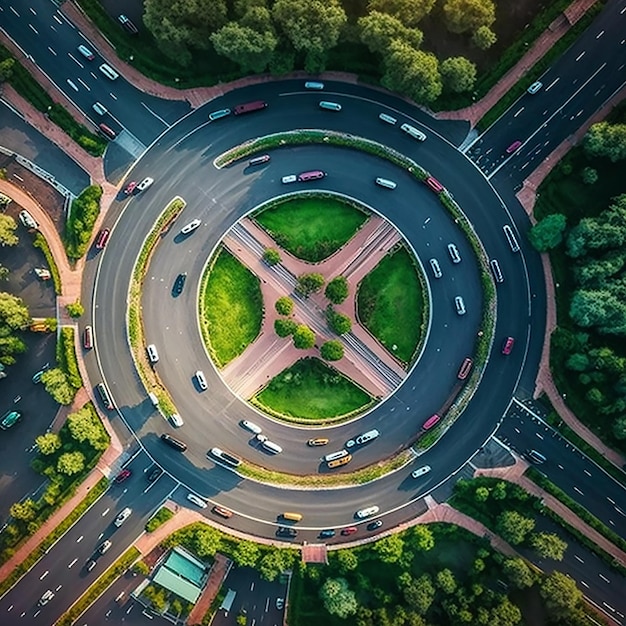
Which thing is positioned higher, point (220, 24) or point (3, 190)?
point (220, 24)

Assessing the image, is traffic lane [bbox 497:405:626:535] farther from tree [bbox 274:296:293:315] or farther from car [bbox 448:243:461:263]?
tree [bbox 274:296:293:315]

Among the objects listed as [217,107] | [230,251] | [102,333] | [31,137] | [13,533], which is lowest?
[13,533]

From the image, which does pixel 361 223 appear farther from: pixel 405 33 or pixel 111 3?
pixel 111 3

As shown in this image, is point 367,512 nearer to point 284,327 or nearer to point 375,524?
point 375,524

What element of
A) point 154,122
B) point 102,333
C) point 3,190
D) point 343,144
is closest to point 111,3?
point 154,122

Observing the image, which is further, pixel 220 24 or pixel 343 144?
pixel 343 144
